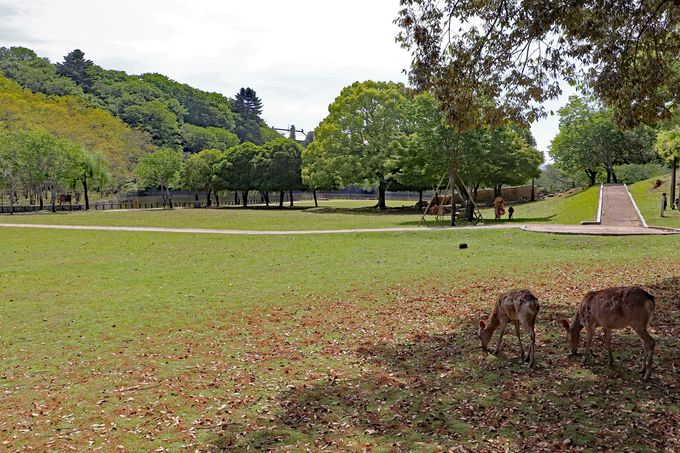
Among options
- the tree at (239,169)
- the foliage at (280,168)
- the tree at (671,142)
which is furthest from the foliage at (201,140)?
the tree at (671,142)

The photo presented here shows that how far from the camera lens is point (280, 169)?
81.5 metres

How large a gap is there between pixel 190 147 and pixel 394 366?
→ 162 m

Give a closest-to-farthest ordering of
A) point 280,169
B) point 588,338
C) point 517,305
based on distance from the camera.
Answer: point 588,338
point 517,305
point 280,169

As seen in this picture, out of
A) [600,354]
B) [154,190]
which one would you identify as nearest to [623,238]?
[600,354]

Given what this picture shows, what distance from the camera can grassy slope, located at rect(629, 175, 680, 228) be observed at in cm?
3356

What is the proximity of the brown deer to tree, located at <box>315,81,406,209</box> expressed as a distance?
5282cm

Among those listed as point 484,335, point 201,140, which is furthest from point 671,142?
point 201,140

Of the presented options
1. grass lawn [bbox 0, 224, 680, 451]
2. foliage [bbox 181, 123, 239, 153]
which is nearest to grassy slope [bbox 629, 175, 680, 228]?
grass lawn [bbox 0, 224, 680, 451]

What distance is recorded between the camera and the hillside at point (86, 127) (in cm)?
9756

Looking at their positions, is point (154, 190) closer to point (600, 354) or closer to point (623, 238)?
point (623, 238)

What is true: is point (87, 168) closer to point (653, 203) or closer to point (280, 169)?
point (280, 169)

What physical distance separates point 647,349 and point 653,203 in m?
41.4

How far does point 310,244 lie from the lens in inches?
1227

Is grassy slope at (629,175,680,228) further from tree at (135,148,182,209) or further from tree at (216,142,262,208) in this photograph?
tree at (135,148,182,209)
